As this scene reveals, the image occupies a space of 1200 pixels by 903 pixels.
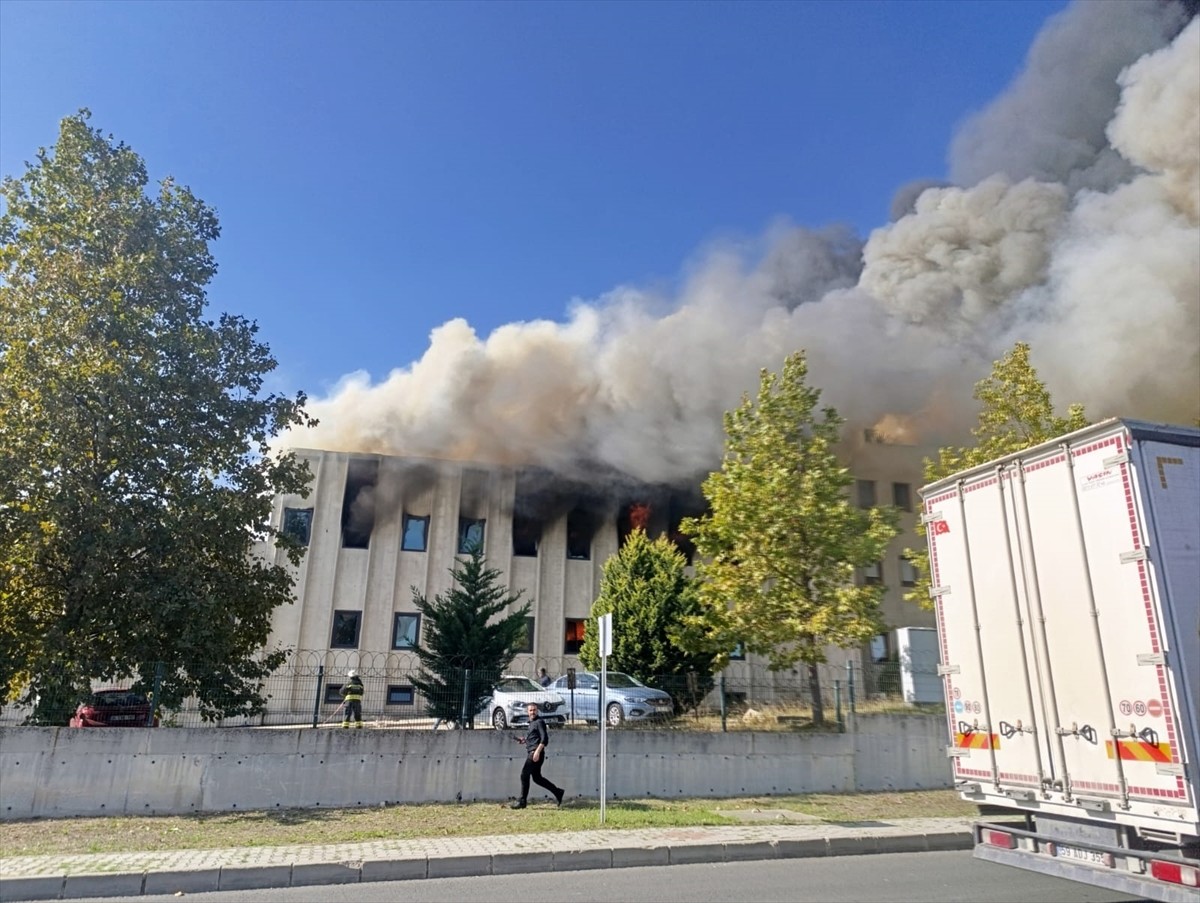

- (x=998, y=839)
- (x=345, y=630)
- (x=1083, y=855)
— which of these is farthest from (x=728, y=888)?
(x=345, y=630)

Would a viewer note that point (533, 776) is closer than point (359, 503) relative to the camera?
Yes

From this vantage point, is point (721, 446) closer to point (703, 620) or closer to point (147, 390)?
point (703, 620)

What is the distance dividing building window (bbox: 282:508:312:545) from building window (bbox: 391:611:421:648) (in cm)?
388

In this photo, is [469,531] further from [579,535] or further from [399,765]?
[399,765]

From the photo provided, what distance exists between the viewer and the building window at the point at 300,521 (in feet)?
83.0

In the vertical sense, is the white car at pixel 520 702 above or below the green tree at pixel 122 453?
below

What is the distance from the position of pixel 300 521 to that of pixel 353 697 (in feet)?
47.3

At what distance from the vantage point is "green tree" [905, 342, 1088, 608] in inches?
605

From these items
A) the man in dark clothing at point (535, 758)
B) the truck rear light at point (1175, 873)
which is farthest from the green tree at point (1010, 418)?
the truck rear light at point (1175, 873)

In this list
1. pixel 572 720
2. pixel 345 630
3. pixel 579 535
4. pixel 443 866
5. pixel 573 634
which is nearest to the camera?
pixel 443 866

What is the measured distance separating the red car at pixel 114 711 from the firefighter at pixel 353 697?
2.57m

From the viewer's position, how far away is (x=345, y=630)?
25.1 metres

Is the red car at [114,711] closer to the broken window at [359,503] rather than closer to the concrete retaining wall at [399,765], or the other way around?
the concrete retaining wall at [399,765]

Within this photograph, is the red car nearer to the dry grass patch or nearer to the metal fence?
the metal fence
